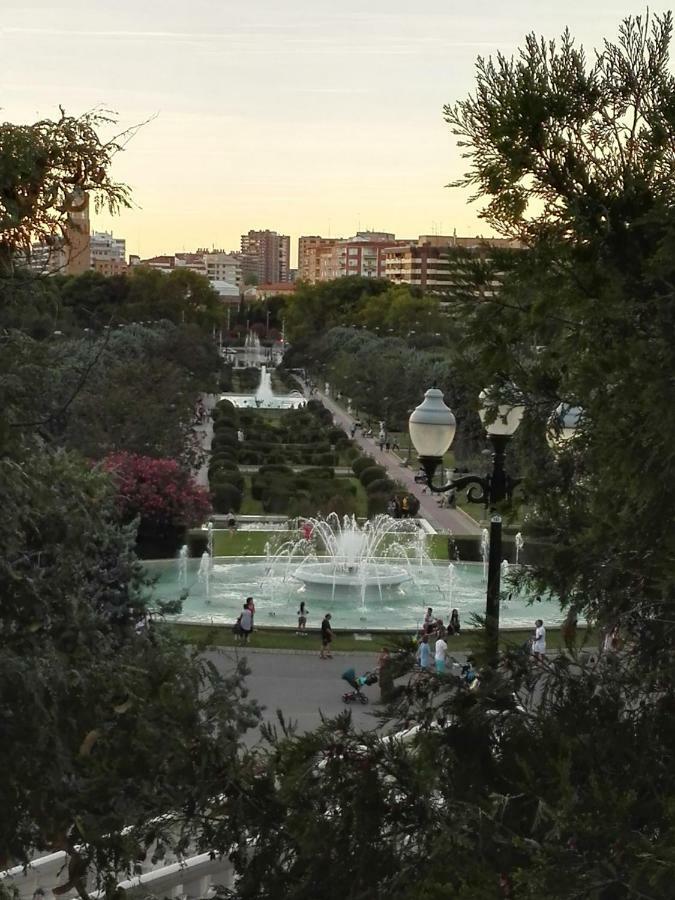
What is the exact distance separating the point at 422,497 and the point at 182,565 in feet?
34.6

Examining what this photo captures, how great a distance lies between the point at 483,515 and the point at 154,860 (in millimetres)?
26786

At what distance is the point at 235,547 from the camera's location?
2622cm

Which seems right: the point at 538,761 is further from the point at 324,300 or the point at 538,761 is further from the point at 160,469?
the point at 324,300

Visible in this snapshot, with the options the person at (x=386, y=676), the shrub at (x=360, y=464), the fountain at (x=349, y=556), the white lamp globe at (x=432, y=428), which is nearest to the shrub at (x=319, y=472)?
the shrub at (x=360, y=464)

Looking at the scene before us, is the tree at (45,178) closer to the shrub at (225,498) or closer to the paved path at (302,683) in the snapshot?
the paved path at (302,683)

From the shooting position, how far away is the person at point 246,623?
18.0m

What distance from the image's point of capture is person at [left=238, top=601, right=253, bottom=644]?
18.0 m

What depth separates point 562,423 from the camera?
13.4ft

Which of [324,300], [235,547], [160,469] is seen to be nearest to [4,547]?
[160,469]

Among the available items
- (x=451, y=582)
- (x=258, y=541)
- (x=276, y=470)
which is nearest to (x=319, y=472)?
(x=276, y=470)

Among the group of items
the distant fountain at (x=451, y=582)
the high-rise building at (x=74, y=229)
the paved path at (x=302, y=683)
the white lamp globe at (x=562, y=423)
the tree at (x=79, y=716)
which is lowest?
the paved path at (x=302, y=683)

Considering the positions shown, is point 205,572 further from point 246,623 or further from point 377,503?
point 377,503

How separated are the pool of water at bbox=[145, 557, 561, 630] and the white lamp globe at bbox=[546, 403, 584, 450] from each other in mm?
15357

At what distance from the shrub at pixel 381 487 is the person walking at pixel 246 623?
13.3m
